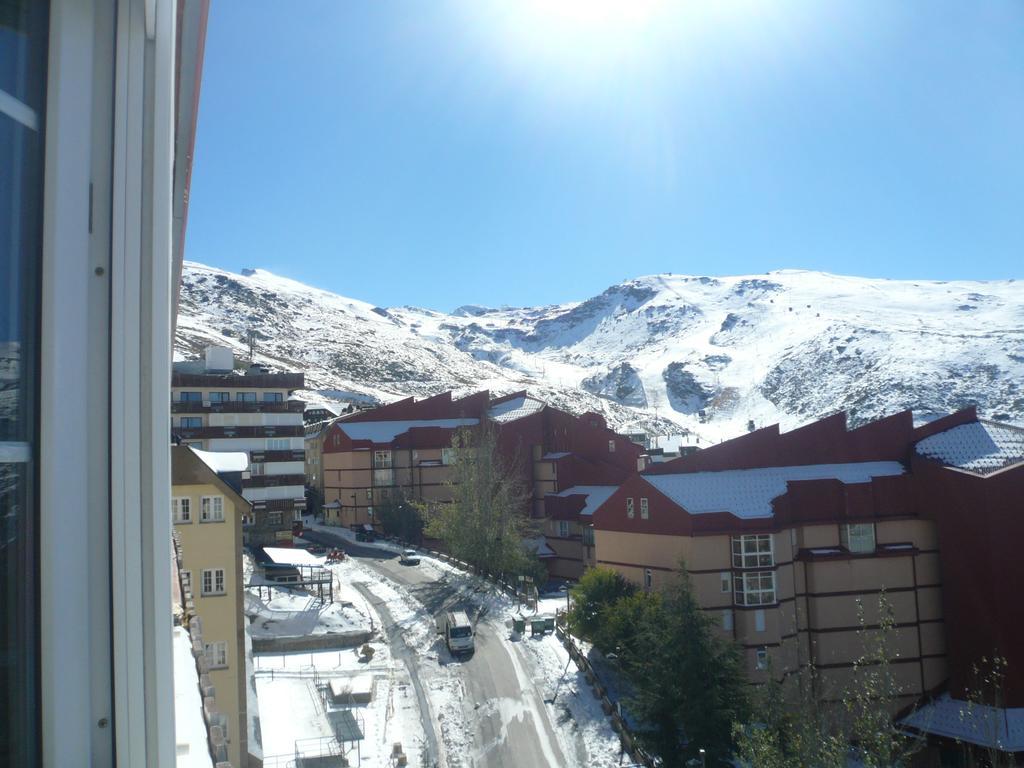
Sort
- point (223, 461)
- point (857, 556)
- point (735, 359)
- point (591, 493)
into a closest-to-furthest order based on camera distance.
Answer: point (223, 461) < point (857, 556) < point (591, 493) < point (735, 359)

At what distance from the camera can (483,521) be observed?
31.7m

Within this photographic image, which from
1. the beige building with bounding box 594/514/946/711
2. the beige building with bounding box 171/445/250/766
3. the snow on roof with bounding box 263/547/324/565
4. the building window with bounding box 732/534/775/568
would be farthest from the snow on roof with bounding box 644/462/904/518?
the beige building with bounding box 171/445/250/766

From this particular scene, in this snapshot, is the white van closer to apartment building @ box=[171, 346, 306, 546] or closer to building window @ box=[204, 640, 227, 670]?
building window @ box=[204, 640, 227, 670]

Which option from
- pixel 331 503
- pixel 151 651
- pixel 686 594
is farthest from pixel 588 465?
pixel 151 651

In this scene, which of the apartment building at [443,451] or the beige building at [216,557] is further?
the apartment building at [443,451]

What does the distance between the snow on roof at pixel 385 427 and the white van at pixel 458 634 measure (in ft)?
66.3

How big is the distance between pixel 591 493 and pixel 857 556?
1628cm

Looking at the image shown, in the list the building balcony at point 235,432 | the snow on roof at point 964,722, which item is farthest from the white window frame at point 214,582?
the building balcony at point 235,432

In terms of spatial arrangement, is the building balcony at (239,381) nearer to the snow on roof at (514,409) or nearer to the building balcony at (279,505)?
the building balcony at (279,505)

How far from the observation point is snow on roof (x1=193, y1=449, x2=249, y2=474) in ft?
46.8

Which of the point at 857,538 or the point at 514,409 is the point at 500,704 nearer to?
the point at 857,538

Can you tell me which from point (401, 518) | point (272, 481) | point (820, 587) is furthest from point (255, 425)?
point (820, 587)

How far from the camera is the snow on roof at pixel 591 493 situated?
1368 inches

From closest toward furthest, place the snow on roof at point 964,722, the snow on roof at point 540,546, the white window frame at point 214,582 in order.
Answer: the white window frame at point 214,582, the snow on roof at point 964,722, the snow on roof at point 540,546
